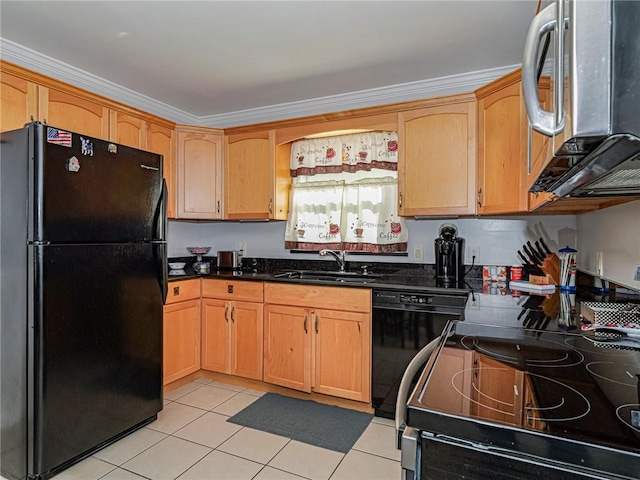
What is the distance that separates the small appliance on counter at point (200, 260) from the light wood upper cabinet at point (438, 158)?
175cm

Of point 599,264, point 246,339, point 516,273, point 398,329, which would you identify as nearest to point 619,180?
point 599,264

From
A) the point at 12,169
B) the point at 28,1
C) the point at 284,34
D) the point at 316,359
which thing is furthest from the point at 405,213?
the point at 28,1

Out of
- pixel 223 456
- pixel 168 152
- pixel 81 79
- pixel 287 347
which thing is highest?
pixel 81 79

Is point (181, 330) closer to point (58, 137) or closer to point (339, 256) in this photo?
point (339, 256)

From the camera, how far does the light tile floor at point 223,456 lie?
196 centimetres

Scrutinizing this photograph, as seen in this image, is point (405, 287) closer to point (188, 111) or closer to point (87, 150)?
point (87, 150)

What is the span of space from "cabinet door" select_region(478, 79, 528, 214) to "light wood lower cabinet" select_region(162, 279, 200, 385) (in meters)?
2.29

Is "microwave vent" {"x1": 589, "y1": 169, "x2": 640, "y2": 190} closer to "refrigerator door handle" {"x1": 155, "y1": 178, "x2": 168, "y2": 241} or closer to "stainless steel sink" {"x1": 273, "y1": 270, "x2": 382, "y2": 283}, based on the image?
"stainless steel sink" {"x1": 273, "y1": 270, "x2": 382, "y2": 283}

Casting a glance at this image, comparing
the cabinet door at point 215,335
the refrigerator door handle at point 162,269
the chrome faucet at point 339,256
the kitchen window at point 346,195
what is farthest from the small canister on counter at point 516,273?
the refrigerator door handle at point 162,269

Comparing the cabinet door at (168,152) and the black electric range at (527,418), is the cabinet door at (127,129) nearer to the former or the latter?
the cabinet door at (168,152)

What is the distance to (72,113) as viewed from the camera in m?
2.60

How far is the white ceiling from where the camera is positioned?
6.70 ft

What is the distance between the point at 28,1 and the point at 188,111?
5.74 ft

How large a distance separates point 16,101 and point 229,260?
6.32 feet
